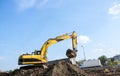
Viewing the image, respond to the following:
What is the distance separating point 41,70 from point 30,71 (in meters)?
1.05

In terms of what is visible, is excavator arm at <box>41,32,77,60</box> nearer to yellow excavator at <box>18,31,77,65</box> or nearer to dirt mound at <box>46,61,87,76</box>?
yellow excavator at <box>18,31,77,65</box>

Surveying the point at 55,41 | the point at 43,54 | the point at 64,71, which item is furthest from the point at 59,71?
the point at 55,41

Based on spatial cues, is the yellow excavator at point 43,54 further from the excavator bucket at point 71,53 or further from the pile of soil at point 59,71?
the pile of soil at point 59,71

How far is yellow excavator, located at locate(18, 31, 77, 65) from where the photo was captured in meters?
20.2

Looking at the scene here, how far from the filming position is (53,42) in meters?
22.5

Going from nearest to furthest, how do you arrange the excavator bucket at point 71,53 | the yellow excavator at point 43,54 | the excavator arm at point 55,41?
the yellow excavator at point 43,54 → the excavator arm at point 55,41 → the excavator bucket at point 71,53

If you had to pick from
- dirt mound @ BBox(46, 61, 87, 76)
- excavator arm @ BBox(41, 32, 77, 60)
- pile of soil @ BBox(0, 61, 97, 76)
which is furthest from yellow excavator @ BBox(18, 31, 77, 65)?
dirt mound @ BBox(46, 61, 87, 76)

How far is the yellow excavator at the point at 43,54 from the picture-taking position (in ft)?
66.2

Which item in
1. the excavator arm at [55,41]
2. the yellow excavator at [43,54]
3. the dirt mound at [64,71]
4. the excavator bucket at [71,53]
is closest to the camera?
the dirt mound at [64,71]

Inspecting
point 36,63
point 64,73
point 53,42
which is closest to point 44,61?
point 36,63

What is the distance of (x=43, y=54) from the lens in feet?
69.8

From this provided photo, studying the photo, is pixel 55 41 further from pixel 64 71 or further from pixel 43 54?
pixel 64 71

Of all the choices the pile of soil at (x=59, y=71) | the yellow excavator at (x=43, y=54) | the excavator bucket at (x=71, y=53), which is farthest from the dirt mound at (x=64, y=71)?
the excavator bucket at (x=71, y=53)

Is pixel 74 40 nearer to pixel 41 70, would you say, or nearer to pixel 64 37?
pixel 64 37
